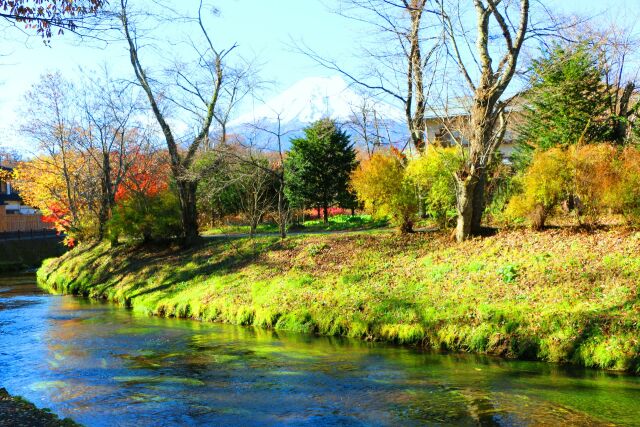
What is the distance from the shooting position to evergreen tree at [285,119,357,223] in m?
35.3

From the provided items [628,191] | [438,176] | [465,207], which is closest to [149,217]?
[438,176]

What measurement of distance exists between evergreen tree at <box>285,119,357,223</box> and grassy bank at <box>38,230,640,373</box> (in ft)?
40.1

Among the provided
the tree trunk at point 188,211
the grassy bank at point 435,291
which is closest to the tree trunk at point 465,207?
the grassy bank at point 435,291

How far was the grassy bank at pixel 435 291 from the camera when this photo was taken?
38.7 feet

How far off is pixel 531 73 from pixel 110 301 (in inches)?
699

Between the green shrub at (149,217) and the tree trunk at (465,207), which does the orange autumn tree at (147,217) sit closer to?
the green shrub at (149,217)

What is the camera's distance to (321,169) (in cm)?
3566

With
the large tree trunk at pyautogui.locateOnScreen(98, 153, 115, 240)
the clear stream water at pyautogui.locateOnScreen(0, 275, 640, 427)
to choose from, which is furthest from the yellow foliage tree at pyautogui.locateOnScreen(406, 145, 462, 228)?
the large tree trunk at pyautogui.locateOnScreen(98, 153, 115, 240)

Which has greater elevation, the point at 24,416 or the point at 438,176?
the point at 438,176

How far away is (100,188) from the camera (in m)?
33.3

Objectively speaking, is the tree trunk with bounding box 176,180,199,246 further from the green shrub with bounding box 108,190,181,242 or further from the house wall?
the house wall

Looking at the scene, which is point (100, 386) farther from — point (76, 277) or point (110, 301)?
point (76, 277)

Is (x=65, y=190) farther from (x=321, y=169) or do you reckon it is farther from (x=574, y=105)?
(x=574, y=105)

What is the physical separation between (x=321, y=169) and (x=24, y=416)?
28.9 m
